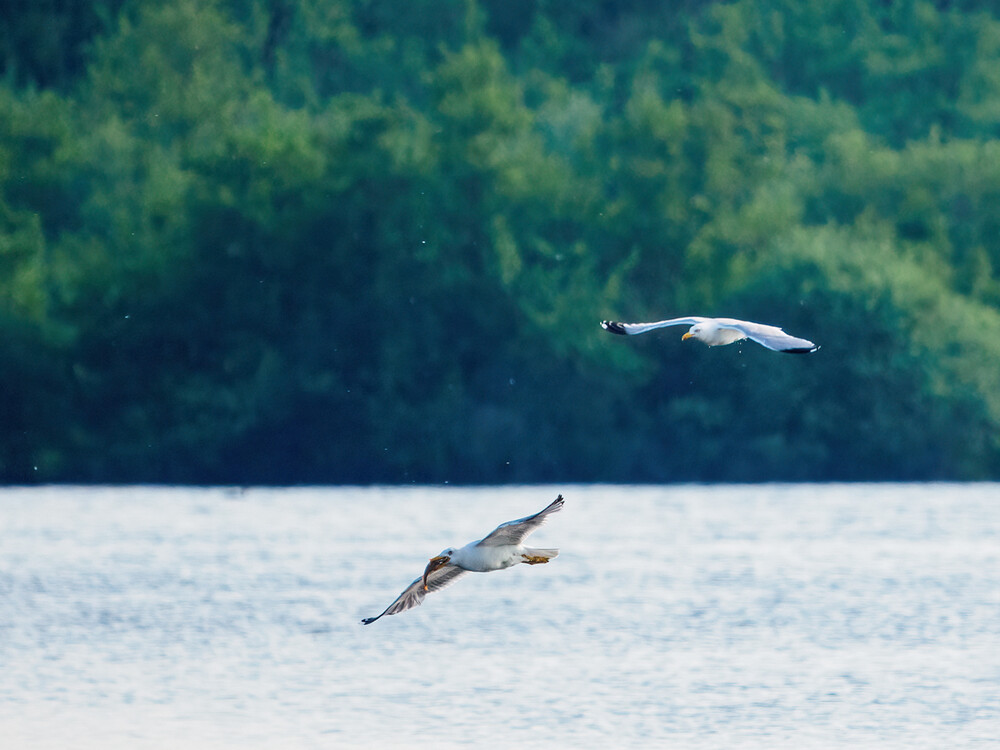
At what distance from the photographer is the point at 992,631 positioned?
26750 mm

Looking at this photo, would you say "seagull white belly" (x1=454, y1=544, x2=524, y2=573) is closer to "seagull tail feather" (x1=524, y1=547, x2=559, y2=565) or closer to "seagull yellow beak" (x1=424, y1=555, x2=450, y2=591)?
"seagull tail feather" (x1=524, y1=547, x2=559, y2=565)

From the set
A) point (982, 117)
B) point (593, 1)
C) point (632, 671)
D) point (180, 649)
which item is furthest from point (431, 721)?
point (593, 1)

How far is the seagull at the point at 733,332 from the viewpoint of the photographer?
1284 cm

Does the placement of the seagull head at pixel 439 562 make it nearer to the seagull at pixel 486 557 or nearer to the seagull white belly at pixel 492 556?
the seagull at pixel 486 557

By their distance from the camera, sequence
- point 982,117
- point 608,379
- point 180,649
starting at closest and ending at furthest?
point 180,649 → point 608,379 → point 982,117

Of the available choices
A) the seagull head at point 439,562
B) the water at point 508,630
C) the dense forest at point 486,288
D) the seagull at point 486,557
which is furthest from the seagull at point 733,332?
the dense forest at point 486,288

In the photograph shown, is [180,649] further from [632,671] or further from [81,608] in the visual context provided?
[632,671]

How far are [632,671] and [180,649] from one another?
595cm

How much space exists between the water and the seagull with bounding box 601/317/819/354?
6.01m

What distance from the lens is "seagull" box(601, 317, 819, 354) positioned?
12837mm

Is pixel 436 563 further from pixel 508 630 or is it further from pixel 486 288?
pixel 486 288

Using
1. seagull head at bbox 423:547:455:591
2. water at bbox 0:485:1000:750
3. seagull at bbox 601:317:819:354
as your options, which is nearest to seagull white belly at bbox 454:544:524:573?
seagull head at bbox 423:547:455:591

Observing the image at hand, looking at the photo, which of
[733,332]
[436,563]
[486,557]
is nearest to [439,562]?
[436,563]

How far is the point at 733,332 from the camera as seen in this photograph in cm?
1495
